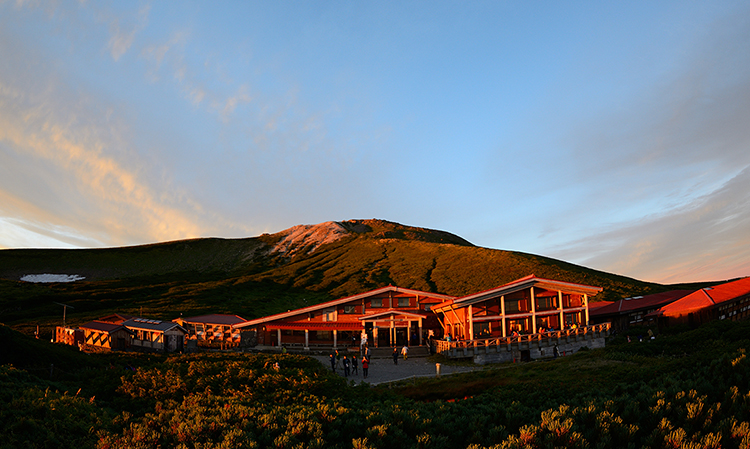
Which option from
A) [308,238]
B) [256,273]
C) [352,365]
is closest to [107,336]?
[352,365]

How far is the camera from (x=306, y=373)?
19453mm

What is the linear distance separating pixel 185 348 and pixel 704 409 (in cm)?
4923

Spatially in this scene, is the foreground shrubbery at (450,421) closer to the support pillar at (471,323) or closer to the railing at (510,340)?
the railing at (510,340)

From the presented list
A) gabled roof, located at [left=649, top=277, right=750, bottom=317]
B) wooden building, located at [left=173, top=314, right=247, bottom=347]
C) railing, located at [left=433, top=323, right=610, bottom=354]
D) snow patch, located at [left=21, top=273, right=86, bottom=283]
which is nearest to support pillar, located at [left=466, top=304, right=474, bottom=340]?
railing, located at [left=433, top=323, right=610, bottom=354]

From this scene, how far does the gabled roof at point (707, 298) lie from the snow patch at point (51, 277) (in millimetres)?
158041

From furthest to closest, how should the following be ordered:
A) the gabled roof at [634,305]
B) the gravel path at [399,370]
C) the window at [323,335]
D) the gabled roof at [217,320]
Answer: the gabled roof at [217,320]
the window at [323,335]
the gabled roof at [634,305]
the gravel path at [399,370]

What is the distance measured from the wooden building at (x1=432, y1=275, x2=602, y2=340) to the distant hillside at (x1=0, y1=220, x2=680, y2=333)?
34771 millimetres

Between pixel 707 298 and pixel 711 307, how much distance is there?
59.8 inches

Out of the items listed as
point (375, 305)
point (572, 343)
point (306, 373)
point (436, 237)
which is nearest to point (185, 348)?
point (375, 305)

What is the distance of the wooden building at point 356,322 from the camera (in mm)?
46531

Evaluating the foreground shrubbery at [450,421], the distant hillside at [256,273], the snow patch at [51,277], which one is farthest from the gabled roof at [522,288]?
the snow patch at [51,277]

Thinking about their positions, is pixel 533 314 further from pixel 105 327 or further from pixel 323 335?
pixel 105 327

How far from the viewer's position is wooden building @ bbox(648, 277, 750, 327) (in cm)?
3816

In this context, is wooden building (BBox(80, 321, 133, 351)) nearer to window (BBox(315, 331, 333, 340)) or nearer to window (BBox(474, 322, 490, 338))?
window (BBox(315, 331, 333, 340))
